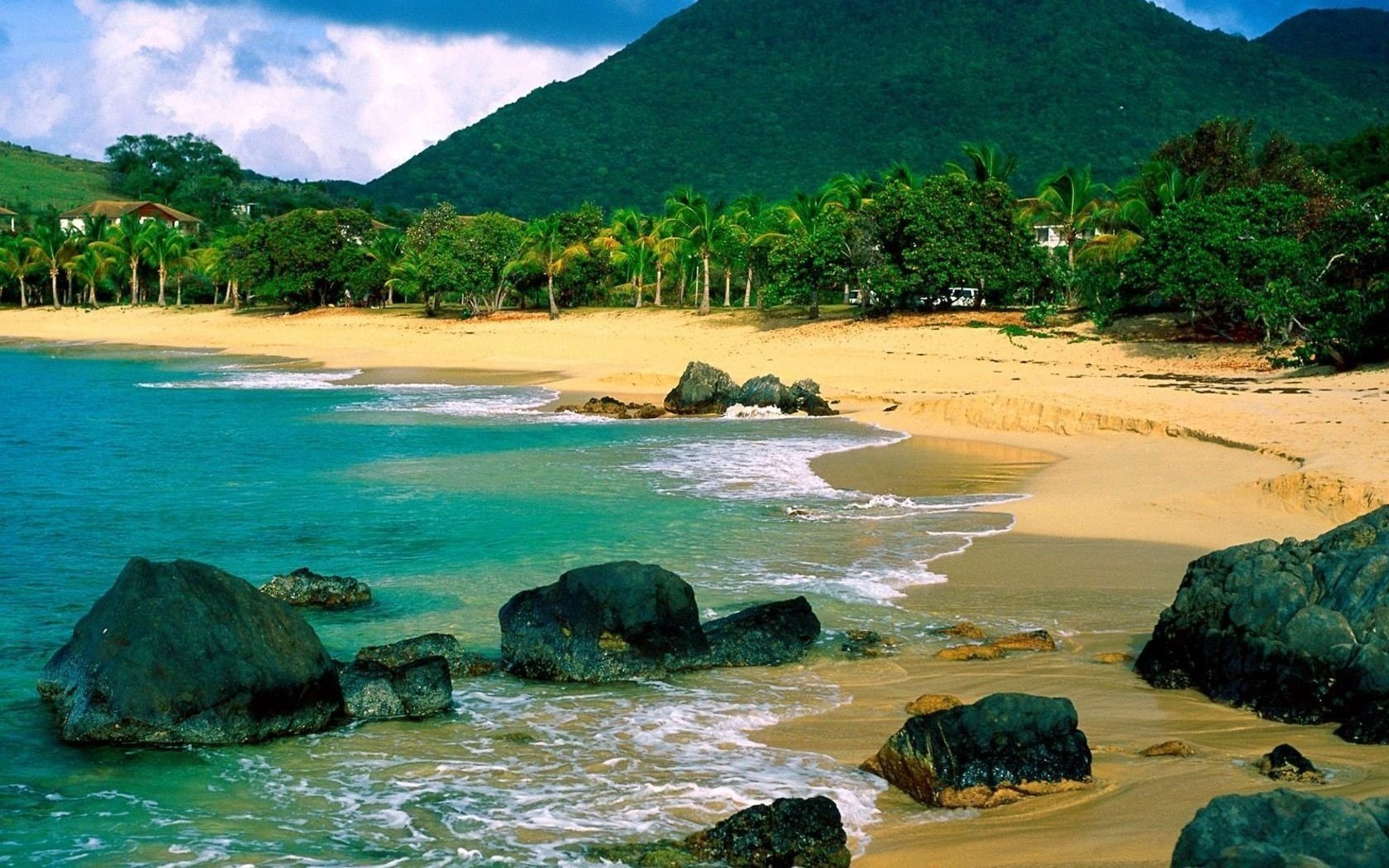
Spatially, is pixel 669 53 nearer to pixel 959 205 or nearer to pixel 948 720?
pixel 959 205

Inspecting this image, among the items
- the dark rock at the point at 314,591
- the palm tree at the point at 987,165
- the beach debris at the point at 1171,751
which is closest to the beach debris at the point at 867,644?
Result: the beach debris at the point at 1171,751

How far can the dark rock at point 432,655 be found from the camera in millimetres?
9781

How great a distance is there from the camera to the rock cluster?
28.7 m

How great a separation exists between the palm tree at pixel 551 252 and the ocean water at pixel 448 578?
26467 millimetres

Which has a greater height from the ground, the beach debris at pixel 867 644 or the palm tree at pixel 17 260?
the palm tree at pixel 17 260

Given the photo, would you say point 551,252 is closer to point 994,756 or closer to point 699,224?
point 699,224

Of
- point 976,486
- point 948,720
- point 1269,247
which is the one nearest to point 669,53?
point 1269,247

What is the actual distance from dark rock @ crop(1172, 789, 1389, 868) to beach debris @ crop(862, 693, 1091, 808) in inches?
81.7

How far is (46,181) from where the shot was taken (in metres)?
131

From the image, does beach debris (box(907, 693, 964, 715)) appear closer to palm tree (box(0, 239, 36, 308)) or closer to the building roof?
palm tree (box(0, 239, 36, 308))

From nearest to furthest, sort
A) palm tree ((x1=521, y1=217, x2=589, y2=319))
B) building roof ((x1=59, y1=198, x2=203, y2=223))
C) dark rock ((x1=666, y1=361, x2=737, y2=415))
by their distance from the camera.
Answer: dark rock ((x1=666, y1=361, x2=737, y2=415)) < palm tree ((x1=521, y1=217, x2=589, y2=319)) < building roof ((x1=59, y1=198, x2=203, y2=223))

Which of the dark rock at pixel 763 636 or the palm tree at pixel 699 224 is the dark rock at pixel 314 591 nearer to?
the dark rock at pixel 763 636

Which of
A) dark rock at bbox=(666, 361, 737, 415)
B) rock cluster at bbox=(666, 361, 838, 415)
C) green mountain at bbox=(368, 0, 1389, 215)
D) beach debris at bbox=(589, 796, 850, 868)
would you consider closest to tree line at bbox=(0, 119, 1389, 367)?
rock cluster at bbox=(666, 361, 838, 415)

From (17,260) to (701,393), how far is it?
220ft
